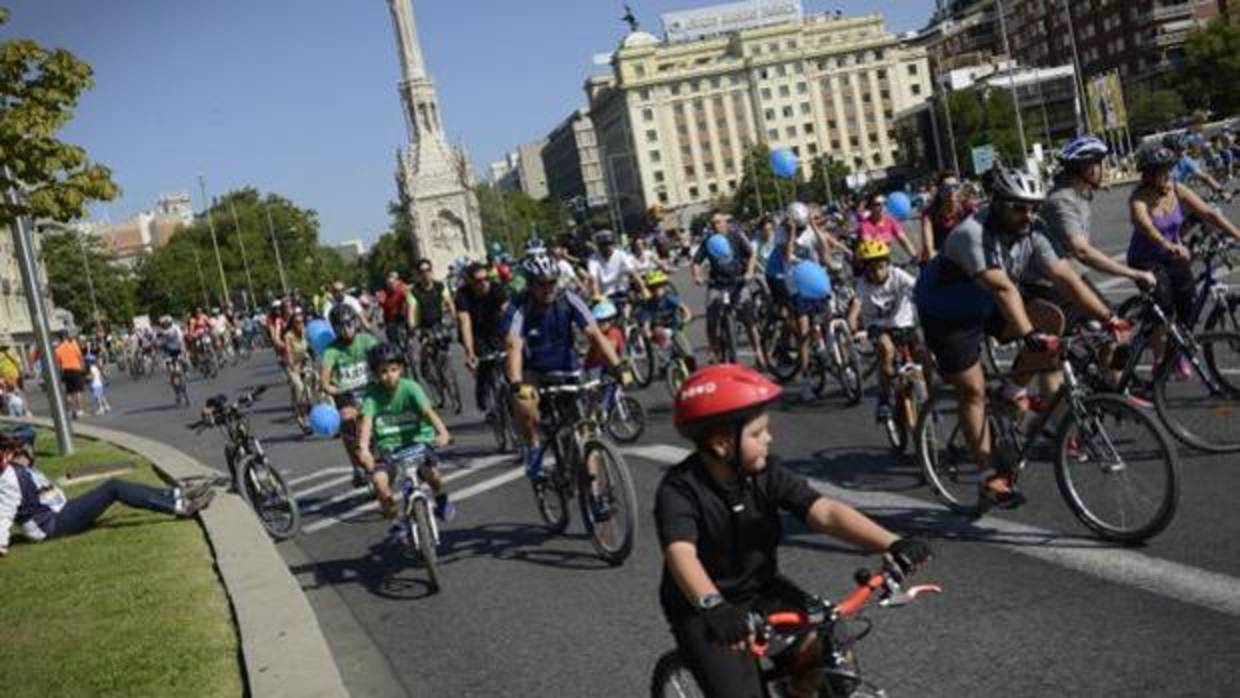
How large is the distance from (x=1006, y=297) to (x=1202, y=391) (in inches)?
86.8

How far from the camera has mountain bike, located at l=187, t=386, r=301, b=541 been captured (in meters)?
10.5

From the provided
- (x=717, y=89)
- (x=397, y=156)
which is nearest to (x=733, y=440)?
(x=397, y=156)

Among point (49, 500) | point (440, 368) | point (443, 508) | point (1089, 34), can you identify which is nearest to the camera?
point (443, 508)

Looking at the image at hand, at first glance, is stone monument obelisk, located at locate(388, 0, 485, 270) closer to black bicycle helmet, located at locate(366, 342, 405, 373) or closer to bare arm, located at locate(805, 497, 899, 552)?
black bicycle helmet, located at locate(366, 342, 405, 373)

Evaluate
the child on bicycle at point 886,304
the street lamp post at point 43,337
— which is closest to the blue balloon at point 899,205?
the child on bicycle at point 886,304

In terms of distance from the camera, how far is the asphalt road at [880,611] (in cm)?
495

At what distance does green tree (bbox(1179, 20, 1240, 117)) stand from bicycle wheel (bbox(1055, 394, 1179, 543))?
322 feet

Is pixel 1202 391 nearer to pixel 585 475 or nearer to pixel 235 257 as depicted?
pixel 585 475

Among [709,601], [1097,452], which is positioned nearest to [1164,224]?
[1097,452]

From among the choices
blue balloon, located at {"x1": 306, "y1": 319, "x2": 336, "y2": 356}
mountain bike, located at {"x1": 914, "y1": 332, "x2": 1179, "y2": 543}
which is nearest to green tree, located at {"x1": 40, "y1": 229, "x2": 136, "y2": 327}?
blue balloon, located at {"x1": 306, "y1": 319, "x2": 336, "y2": 356}

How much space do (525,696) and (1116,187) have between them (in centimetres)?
5360

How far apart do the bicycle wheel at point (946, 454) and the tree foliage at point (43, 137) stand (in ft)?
36.8

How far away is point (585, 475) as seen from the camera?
784cm

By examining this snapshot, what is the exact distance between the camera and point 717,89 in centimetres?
16012
